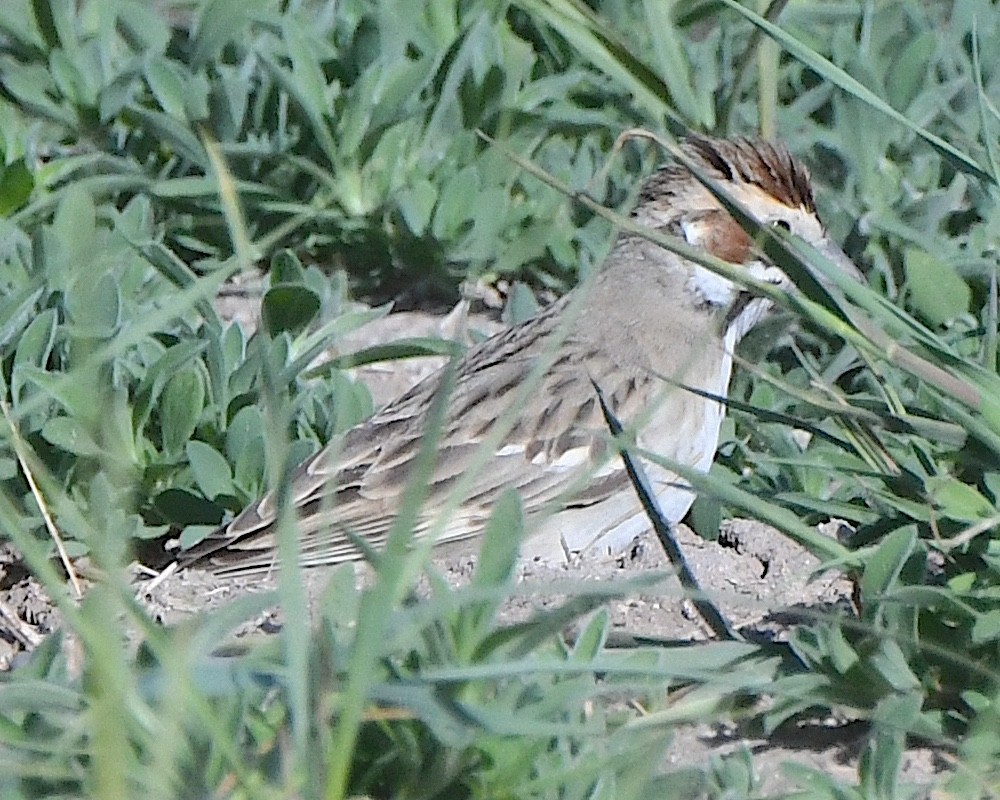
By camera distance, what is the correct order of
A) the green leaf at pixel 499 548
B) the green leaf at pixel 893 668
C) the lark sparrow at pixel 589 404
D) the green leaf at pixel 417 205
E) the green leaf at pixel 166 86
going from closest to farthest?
the green leaf at pixel 499 548 < the green leaf at pixel 893 668 < the lark sparrow at pixel 589 404 < the green leaf at pixel 417 205 < the green leaf at pixel 166 86

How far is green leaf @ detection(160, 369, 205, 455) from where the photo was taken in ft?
14.6

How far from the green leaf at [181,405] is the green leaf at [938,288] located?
163 cm

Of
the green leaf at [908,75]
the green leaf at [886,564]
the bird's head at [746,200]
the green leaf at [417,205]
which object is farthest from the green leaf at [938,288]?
the green leaf at [886,564]

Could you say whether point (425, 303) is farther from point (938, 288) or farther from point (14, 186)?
point (938, 288)

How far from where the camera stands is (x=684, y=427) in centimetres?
477

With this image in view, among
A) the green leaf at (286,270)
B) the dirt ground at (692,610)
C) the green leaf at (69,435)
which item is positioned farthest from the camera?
the green leaf at (286,270)

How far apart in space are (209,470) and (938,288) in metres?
1.69

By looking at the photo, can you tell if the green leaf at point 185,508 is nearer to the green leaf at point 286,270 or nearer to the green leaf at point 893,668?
the green leaf at point 286,270

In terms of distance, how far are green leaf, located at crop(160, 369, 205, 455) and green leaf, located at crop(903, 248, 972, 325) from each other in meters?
1.63

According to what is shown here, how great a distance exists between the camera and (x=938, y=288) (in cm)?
475

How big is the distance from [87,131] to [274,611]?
7.13ft

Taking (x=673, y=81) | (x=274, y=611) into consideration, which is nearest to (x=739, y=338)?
(x=673, y=81)

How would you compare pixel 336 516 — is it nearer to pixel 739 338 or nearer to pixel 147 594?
pixel 147 594

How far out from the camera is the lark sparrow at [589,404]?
14.9ft
